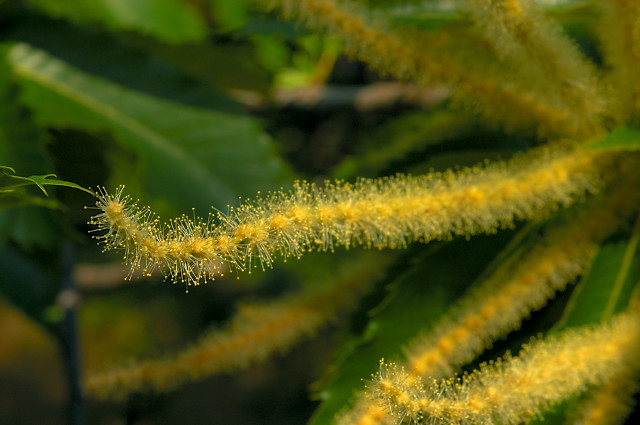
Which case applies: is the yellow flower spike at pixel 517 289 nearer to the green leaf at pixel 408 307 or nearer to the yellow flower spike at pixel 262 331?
the green leaf at pixel 408 307

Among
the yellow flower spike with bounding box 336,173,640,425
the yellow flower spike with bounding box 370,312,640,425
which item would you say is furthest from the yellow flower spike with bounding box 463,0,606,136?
the yellow flower spike with bounding box 370,312,640,425

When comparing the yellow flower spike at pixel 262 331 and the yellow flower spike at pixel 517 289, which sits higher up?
the yellow flower spike at pixel 517 289

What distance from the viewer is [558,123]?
2.91ft

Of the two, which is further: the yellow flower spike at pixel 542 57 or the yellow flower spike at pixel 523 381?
the yellow flower spike at pixel 542 57

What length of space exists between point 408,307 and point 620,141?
333mm

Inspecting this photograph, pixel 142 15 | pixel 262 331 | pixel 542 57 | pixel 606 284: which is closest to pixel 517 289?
pixel 606 284

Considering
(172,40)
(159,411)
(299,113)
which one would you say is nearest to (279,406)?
(159,411)

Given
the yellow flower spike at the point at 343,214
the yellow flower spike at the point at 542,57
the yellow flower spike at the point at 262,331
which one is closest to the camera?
the yellow flower spike at the point at 343,214

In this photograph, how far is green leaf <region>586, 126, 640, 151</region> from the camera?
0.75m

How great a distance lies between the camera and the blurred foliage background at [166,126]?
3.10 ft

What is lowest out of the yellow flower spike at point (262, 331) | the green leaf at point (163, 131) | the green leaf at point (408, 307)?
Result: the yellow flower spike at point (262, 331)

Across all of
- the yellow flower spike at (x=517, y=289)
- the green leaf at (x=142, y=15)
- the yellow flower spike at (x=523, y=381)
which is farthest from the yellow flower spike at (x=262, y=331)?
the green leaf at (x=142, y=15)

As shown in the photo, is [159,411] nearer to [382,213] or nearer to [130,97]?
[130,97]

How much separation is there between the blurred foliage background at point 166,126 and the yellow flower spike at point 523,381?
178 millimetres
